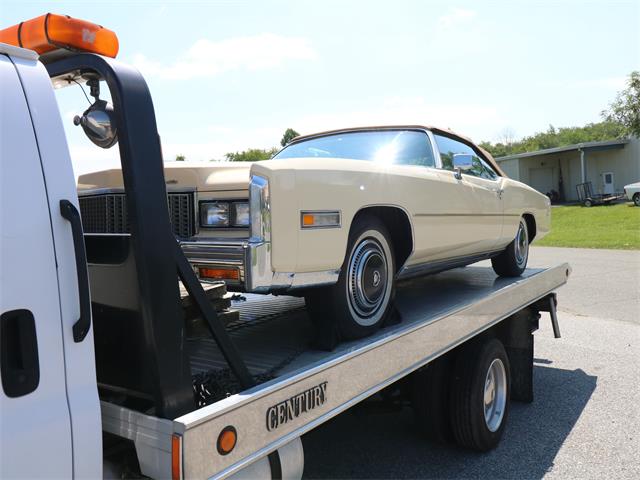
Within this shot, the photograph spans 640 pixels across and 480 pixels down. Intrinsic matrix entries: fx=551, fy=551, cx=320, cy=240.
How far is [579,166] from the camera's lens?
33875mm

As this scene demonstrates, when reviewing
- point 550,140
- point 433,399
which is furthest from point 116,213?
point 550,140

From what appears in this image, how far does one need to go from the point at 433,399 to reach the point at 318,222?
5.82 ft

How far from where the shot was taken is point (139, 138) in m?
1.78

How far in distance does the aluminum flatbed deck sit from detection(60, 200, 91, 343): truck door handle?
359 mm

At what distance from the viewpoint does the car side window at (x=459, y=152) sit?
420cm

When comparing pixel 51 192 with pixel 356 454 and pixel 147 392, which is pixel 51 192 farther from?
pixel 356 454

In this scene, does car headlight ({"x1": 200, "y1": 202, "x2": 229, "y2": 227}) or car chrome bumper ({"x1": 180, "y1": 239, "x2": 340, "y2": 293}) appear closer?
car chrome bumper ({"x1": 180, "y1": 239, "x2": 340, "y2": 293})

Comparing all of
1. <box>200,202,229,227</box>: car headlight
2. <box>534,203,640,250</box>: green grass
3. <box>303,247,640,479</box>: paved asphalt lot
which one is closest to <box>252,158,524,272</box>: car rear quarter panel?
A: <box>200,202,229,227</box>: car headlight

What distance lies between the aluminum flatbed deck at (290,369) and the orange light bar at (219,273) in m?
0.38

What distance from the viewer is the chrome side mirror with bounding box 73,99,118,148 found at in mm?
1785

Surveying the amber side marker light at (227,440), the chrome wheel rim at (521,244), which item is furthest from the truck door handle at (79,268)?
the chrome wheel rim at (521,244)

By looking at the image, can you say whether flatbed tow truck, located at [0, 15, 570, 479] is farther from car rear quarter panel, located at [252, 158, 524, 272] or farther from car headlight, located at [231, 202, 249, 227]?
car headlight, located at [231, 202, 249, 227]

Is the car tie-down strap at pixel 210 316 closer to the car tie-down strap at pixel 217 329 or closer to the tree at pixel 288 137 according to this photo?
the car tie-down strap at pixel 217 329

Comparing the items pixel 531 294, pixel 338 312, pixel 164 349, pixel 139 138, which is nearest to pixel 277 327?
pixel 338 312
